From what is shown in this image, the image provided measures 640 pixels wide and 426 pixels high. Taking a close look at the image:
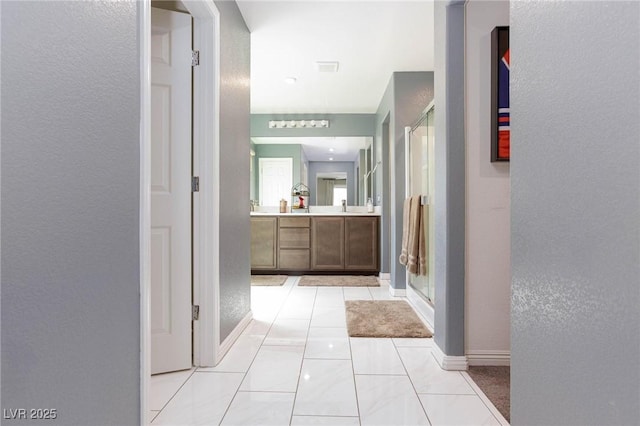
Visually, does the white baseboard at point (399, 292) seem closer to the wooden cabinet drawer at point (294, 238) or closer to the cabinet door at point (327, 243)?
the cabinet door at point (327, 243)

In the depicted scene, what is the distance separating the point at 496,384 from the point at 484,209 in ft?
3.00

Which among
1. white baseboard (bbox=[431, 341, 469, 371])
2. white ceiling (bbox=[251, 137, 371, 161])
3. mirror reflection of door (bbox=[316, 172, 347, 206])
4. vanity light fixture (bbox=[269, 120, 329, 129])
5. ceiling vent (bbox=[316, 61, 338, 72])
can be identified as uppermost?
ceiling vent (bbox=[316, 61, 338, 72])

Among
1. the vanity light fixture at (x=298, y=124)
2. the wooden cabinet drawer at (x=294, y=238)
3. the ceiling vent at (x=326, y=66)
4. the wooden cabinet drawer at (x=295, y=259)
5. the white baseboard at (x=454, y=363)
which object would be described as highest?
the ceiling vent at (x=326, y=66)

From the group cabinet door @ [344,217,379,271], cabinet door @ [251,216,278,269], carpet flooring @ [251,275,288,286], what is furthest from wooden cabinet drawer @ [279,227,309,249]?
cabinet door @ [344,217,379,271]

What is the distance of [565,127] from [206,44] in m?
1.83

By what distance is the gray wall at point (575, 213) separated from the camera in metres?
0.68

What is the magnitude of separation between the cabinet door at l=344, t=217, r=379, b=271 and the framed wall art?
9.16ft

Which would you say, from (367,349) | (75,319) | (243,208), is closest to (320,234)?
(243,208)

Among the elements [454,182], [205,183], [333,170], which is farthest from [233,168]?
[333,170]

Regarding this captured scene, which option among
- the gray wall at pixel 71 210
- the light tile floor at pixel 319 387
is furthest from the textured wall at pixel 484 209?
the gray wall at pixel 71 210

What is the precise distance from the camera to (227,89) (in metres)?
2.26

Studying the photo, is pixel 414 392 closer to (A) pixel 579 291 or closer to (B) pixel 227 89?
(A) pixel 579 291

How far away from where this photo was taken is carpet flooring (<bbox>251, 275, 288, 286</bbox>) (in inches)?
171

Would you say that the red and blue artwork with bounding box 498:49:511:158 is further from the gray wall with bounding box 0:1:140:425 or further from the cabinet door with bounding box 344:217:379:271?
the cabinet door with bounding box 344:217:379:271
